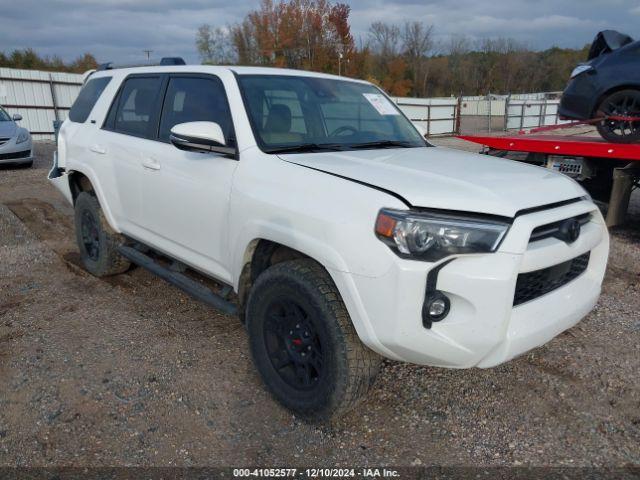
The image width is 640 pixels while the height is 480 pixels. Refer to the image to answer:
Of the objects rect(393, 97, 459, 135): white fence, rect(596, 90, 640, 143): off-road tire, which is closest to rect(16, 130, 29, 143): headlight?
rect(596, 90, 640, 143): off-road tire

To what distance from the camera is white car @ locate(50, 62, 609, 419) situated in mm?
2184

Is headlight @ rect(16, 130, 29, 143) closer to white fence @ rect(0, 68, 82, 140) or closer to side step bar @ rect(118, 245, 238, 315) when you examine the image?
white fence @ rect(0, 68, 82, 140)

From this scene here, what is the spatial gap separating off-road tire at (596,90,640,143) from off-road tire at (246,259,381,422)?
5031mm

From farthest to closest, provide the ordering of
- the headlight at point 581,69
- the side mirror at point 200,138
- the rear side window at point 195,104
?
the headlight at point 581,69, the rear side window at point 195,104, the side mirror at point 200,138

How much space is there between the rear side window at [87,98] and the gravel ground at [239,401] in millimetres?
1778

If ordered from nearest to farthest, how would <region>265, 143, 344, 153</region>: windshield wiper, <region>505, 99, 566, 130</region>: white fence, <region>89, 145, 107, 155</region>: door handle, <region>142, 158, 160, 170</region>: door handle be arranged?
1. <region>265, 143, 344, 153</region>: windshield wiper
2. <region>142, 158, 160, 170</region>: door handle
3. <region>89, 145, 107, 155</region>: door handle
4. <region>505, 99, 566, 130</region>: white fence

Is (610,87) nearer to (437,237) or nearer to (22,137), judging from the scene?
(437,237)

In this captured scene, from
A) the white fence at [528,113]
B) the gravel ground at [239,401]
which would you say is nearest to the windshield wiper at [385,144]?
the gravel ground at [239,401]

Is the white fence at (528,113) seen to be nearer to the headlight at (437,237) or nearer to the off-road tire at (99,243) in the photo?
the off-road tire at (99,243)

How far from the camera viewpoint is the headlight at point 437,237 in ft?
7.09

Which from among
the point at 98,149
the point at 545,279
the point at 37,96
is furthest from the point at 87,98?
the point at 37,96

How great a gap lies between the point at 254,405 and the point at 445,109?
24.7 m

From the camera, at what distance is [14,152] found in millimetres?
11500

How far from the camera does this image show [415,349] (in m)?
2.25
